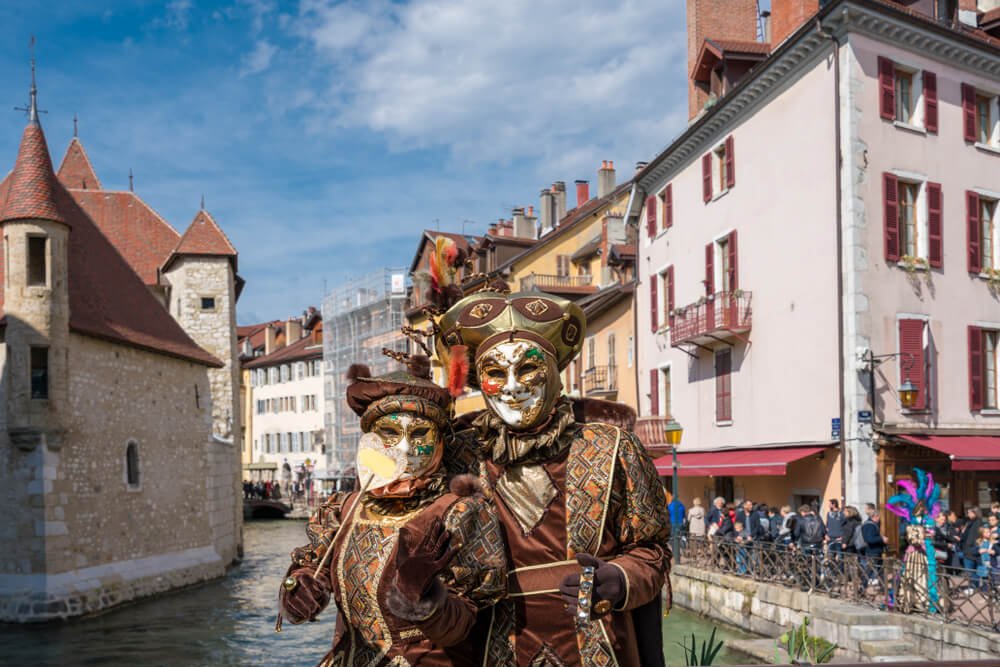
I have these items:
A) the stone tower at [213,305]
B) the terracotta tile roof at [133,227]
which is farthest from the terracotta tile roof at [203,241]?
the terracotta tile roof at [133,227]

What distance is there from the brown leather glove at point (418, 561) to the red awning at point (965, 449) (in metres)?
17.0

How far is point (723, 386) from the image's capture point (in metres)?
23.9

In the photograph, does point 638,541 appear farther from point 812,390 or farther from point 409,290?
point 409,290

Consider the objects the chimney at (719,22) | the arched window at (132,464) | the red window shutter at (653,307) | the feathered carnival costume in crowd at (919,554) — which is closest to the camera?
the feathered carnival costume in crowd at (919,554)

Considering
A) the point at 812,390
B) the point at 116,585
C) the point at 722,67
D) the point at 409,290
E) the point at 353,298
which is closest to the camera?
the point at 812,390

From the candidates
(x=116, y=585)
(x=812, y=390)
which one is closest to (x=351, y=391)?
(x=812, y=390)

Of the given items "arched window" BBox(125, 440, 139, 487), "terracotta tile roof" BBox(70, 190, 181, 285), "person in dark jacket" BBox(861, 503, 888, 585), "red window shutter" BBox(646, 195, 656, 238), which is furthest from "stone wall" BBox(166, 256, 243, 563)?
"person in dark jacket" BBox(861, 503, 888, 585)

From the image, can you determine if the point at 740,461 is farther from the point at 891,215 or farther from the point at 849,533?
the point at 849,533

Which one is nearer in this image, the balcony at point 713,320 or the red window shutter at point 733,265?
the balcony at point 713,320

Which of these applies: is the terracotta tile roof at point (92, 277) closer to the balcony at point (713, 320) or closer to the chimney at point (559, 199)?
the balcony at point (713, 320)

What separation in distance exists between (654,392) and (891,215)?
1044 cm

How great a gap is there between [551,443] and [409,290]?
2042 inches

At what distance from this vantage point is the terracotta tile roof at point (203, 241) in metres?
33.3

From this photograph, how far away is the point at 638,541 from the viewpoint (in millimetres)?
3719
